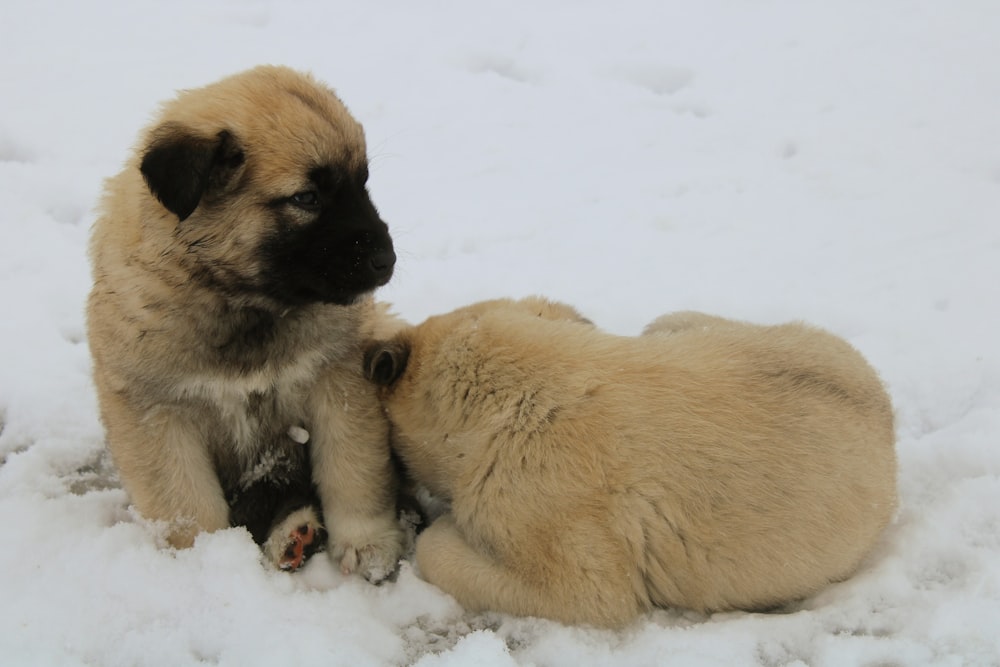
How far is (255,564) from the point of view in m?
3.89

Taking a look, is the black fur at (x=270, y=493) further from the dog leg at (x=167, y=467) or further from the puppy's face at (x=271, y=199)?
the puppy's face at (x=271, y=199)

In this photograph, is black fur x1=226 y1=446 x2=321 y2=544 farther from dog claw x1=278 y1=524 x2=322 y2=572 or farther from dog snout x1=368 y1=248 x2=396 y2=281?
dog snout x1=368 y1=248 x2=396 y2=281

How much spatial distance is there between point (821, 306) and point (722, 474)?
97.5 inches

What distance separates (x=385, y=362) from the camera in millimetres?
4164

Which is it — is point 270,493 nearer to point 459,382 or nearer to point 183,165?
point 459,382

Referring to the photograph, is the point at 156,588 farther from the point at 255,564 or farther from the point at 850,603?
the point at 850,603

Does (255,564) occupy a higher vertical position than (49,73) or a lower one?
lower

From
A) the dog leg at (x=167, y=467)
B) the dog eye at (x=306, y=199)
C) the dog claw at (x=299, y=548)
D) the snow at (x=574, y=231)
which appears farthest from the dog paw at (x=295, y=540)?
the dog eye at (x=306, y=199)

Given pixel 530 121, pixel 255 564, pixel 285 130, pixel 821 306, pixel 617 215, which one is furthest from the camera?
pixel 530 121

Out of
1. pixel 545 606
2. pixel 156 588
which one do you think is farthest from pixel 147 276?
pixel 545 606

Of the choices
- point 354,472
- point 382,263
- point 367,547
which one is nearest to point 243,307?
point 382,263

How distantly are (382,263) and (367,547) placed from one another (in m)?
1.35

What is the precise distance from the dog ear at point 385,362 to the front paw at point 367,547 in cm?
68

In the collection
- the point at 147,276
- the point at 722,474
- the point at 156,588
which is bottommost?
the point at 156,588
